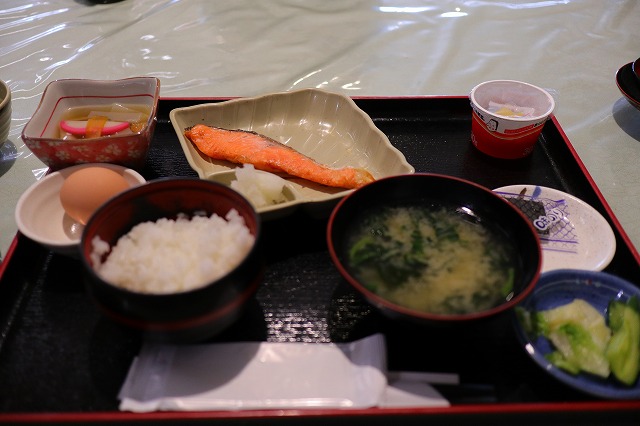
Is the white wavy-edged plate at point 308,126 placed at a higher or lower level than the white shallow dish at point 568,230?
higher

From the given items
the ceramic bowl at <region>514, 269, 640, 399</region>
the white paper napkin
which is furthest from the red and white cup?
the white paper napkin

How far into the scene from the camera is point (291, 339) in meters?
1.46

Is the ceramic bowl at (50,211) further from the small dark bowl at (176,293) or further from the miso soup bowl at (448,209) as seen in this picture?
the miso soup bowl at (448,209)

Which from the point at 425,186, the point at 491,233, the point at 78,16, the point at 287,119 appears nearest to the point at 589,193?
the point at 491,233

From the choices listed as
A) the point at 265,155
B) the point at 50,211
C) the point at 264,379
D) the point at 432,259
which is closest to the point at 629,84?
the point at 432,259

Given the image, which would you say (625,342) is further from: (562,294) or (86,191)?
(86,191)

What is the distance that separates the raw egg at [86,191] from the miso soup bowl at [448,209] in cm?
83

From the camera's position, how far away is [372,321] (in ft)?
4.91

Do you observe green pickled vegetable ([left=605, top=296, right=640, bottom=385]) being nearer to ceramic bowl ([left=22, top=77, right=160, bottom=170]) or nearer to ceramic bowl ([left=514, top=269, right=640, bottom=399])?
ceramic bowl ([left=514, top=269, right=640, bottom=399])

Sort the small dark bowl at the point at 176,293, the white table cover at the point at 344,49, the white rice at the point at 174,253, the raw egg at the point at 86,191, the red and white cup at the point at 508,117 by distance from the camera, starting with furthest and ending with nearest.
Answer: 1. the white table cover at the point at 344,49
2. the red and white cup at the point at 508,117
3. the raw egg at the point at 86,191
4. the white rice at the point at 174,253
5. the small dark bowl at the point at 176,293

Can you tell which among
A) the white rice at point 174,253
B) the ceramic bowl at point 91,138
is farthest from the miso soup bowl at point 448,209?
the ceramic bowl at point 91,138

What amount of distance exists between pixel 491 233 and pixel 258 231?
2.49 feet

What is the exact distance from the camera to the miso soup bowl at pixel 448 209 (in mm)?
1224

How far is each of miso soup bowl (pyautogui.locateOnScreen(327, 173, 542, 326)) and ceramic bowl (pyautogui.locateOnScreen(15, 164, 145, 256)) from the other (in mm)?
850
